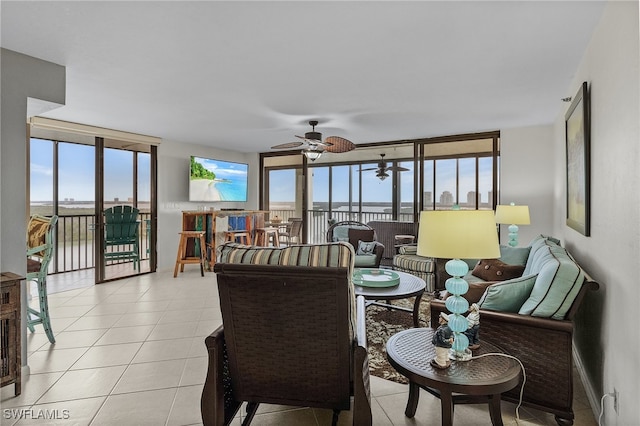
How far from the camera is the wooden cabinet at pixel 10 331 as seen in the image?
2135 millimetres

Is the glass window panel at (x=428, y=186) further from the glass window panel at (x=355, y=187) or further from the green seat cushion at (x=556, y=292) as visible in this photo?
the green seat cushion at (x=556, y=292)

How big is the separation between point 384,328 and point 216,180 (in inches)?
185

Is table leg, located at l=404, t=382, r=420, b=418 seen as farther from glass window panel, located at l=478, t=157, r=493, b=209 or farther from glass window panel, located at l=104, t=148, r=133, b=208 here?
glass window panel, located at l=104, t=148, r=133, b=208

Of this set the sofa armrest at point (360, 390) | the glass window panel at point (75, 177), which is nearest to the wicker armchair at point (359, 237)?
the sofa armrest at point (360, 390)

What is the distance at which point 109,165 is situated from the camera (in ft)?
17.9

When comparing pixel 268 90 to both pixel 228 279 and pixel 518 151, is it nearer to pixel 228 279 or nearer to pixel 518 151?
pixel 228 279

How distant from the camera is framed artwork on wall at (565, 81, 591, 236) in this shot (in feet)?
7.42

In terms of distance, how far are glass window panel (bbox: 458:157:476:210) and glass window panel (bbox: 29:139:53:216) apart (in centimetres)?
708

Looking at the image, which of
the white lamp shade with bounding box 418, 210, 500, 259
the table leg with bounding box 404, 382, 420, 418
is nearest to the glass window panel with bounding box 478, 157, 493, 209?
the white lamp shade with bounding box 418, 210, 500, 259

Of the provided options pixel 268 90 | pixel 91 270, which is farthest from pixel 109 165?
pixel 268 90

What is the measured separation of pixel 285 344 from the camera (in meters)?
1.58

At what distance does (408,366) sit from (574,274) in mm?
1050

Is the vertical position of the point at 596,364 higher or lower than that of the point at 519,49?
lower

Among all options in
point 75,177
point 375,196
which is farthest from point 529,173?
point 75,177
